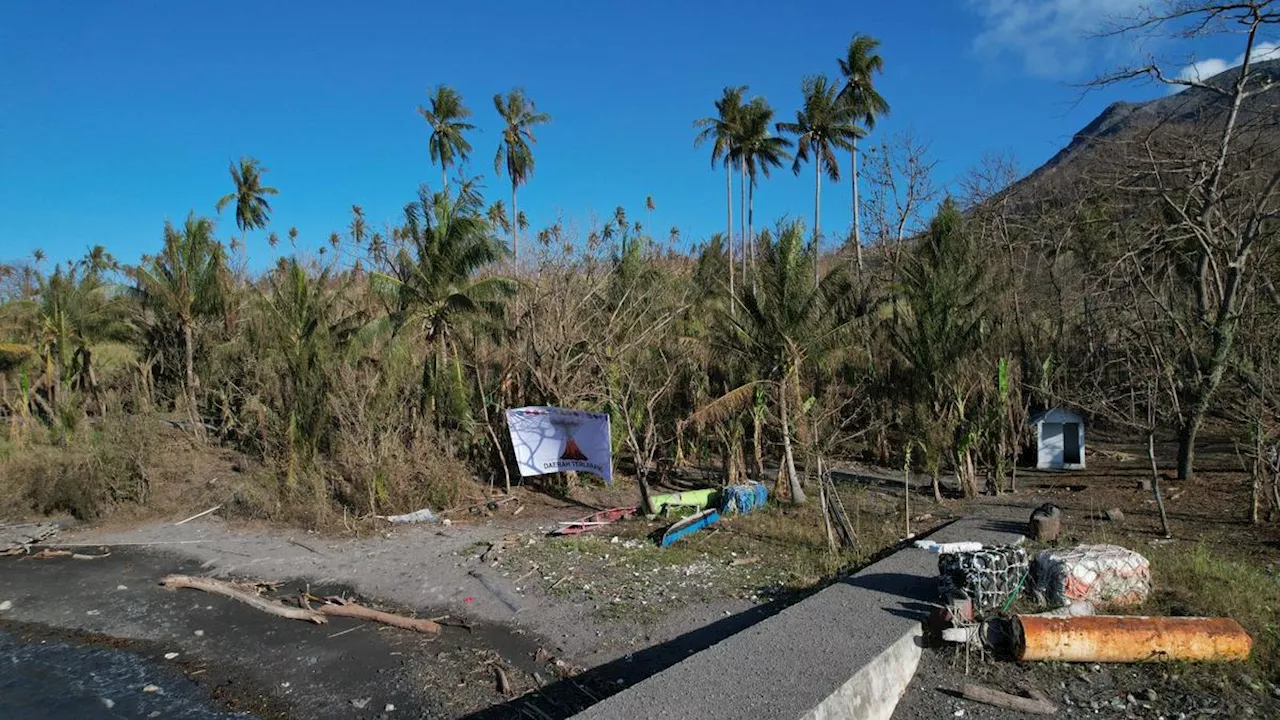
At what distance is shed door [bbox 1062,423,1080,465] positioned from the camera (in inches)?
731

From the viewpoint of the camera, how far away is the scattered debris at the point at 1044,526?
1047 centimetres

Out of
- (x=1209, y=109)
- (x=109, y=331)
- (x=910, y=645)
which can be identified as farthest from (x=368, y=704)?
(x=109, y=331)

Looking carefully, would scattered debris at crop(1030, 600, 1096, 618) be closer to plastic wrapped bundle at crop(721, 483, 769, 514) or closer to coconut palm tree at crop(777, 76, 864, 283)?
plastic wrapped bundle at crop(721, 483, 769, 514)

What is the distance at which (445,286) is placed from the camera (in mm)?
17391

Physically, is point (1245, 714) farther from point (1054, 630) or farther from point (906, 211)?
point (906, 211)

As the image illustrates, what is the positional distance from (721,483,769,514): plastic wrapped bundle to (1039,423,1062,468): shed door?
8.14 metres

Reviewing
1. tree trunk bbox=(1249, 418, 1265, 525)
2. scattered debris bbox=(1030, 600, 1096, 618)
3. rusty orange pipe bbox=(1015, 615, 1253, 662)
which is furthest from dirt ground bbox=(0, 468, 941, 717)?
tree trunk bbox=(1249, 418, 1265, 525)

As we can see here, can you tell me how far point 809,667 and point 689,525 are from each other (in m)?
7.19

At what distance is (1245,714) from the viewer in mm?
5875

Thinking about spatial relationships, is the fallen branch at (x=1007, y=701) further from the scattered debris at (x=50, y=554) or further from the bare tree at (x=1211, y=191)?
the scattered debris at (x=50, y=554)

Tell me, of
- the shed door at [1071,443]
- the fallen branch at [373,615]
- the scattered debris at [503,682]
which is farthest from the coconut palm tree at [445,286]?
the shed door at [1071,443]

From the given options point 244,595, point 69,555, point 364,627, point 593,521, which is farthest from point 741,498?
point 69,555

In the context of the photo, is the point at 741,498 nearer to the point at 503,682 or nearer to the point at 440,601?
the point at 440,601

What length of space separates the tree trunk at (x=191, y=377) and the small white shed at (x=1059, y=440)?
72.7 feet
